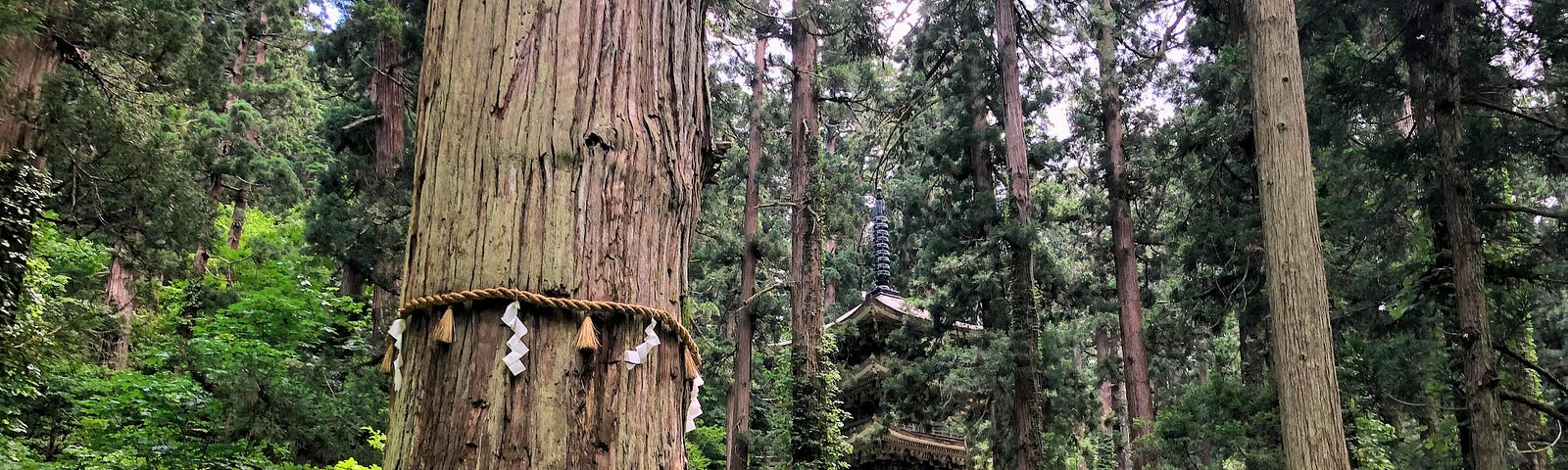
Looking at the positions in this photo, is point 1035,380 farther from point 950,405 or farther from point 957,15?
point 957,15

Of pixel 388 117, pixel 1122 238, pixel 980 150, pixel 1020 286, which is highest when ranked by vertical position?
pixel 980 150

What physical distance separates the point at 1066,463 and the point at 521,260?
44.8ft

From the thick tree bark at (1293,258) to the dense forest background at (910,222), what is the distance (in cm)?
270

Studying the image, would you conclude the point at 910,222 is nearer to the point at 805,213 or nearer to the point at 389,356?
the point at 805,213

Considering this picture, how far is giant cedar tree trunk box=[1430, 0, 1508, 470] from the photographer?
7.45m

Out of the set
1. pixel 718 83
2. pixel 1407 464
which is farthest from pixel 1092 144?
pixel 1407 464

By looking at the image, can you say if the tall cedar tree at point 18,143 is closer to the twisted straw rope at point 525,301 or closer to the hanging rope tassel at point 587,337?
the twisted straw rope at point 525,301

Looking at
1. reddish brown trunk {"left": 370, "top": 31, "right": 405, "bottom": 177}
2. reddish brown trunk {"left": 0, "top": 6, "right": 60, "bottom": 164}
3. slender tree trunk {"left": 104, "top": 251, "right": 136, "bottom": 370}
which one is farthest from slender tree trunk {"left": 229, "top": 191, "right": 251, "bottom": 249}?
reddish brown trunk {"left": 0, "top": 6, "right": 60, "bottom": 164}

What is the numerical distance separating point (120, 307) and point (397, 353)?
11.1 m

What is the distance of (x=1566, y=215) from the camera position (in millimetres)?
7652

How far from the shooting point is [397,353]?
59.2 inches

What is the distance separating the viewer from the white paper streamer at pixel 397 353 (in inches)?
56.9

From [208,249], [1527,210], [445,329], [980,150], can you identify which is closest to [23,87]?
[208,249]

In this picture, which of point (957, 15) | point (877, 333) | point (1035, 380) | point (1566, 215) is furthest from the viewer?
point (877, 333)
